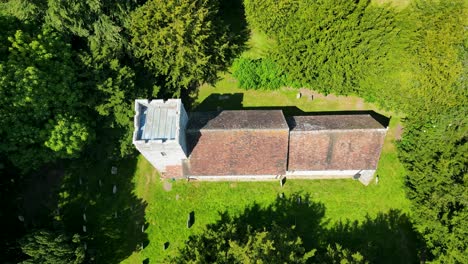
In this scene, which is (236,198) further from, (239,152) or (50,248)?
(50,248)

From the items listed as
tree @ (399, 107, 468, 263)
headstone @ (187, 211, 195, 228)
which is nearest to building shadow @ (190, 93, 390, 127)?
tree @ (399, 107, 468, 263)

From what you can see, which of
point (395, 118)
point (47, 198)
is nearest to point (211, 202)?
point (47, 198)

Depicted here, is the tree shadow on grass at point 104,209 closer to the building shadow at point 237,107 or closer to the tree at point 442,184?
the building shadow at point 237,107

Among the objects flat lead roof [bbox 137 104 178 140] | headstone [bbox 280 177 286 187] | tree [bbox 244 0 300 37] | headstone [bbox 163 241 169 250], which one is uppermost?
tree [bbox 244 0 300 37]

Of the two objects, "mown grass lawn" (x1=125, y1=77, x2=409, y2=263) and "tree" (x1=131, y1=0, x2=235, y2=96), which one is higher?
"tree" (x1=131, y1=0, x2=235, y2=96)

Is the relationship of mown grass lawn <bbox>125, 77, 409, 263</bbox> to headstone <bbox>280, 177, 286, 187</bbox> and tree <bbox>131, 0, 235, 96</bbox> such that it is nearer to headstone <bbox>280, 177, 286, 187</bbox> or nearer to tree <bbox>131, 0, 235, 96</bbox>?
headstone <bbox>280, 177, 286, 187</bbox>

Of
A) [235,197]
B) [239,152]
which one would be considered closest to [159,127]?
[239,152]
